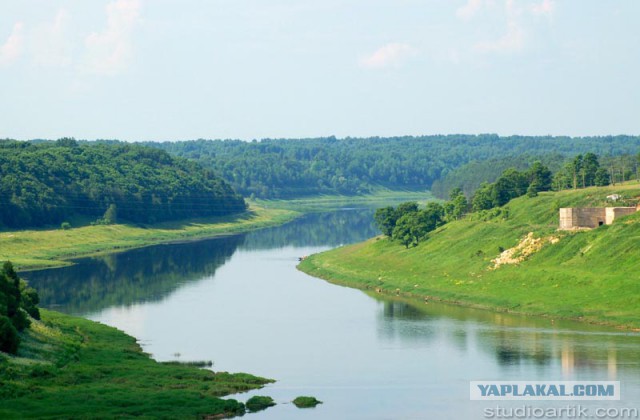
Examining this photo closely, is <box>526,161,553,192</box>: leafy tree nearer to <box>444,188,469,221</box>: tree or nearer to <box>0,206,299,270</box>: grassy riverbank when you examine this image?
<box>444,188,469,221</box>: tree

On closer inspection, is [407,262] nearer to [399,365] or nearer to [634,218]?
[634,218]

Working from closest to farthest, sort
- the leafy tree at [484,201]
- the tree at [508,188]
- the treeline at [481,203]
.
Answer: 1. the treeline at [481,203]
2. the leafy tree at [484,201]
3. the tree at [508,188]

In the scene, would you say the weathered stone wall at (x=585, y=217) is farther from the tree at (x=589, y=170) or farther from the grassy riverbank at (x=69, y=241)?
the grassy riverbank at (x=69, y=241)

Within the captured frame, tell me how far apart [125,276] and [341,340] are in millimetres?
55769

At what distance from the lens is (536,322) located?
291ft

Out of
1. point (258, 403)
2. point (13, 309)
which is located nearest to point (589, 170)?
point (13, 309)

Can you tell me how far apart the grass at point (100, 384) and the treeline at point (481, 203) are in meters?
68.3

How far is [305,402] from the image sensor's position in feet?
199

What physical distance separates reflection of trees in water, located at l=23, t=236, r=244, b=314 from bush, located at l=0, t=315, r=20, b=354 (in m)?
35.3

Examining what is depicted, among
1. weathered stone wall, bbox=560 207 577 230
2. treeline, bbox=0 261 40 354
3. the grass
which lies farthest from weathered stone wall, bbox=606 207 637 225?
treeline, bbox=0 261 40 354

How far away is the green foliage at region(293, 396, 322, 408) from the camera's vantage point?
198 ft

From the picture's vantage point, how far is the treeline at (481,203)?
14050 cm

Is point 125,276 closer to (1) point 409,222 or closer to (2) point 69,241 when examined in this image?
(1) point 409,222

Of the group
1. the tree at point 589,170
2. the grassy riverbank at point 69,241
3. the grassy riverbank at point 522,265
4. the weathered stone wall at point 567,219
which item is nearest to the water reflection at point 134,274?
the grassy riverbank at point 69,241
